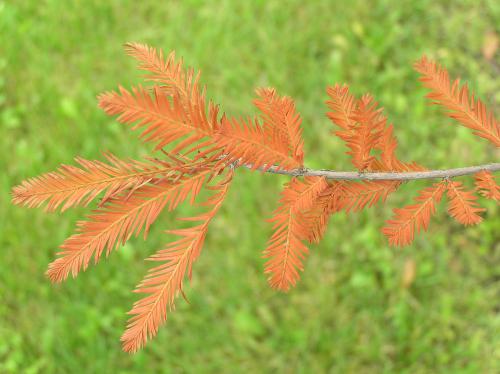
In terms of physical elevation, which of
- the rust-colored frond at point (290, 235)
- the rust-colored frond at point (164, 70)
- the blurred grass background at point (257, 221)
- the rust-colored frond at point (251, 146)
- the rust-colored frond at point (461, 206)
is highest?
the rust-colored frond at point (164, 70)

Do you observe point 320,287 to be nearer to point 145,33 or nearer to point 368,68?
point 368,68

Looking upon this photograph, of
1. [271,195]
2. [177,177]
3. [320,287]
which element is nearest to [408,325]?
[320,287]

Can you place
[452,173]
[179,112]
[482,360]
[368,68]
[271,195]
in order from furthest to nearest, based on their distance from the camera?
[368,68] → [271,195] → [482,360] → [452,173] → [179,112]

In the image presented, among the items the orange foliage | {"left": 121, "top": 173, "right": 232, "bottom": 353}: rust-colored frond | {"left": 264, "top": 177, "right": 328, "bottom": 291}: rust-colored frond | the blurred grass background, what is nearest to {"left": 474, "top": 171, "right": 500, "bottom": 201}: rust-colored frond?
the orange foliage

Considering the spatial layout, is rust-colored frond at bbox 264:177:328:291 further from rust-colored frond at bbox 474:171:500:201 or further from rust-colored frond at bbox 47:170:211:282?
rust-colored frond at bbox 474:171:500:201

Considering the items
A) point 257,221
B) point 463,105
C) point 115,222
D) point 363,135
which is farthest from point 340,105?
point 257,221

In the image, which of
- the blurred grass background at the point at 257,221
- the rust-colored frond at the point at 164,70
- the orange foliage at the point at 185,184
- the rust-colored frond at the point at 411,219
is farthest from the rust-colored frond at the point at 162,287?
the blurred grass background at the point at 257,221

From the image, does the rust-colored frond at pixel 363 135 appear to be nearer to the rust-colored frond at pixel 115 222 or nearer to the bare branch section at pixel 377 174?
the bare branch section at pixel 377 174
